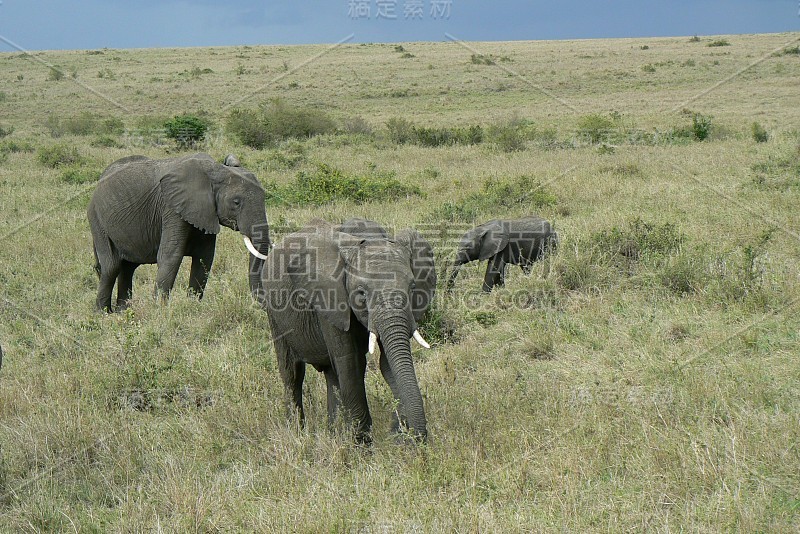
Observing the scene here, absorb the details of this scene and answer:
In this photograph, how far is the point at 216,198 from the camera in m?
8.37

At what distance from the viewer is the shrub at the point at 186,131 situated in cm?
2319

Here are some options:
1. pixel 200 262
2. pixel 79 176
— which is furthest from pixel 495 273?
pixel 79 176

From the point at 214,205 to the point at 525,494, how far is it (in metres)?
5.38

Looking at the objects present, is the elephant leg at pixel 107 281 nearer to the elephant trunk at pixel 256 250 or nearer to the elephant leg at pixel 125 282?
the elephant leg at pixel 125 282

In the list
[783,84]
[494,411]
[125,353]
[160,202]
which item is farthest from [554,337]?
[783,84]

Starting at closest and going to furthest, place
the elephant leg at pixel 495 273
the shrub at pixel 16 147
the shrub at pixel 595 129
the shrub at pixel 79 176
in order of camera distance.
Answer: the elephant leg at pixel 495 273
the shrub at pixel 79 176
the shrub at pixel 595 129
the shrub at pixel 16 147

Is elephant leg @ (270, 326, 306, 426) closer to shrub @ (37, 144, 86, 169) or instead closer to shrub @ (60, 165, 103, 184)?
shrub @ (60, 165, 103, 184)

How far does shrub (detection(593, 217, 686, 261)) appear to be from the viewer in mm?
9273

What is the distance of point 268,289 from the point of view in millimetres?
5648

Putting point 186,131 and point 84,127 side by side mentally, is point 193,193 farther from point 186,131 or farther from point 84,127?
point 84,127

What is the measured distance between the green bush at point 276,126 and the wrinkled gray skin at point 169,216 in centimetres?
1494

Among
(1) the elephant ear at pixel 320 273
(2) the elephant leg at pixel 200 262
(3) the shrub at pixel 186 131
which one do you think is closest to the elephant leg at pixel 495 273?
(2) the elephant leg at pixel 200 262

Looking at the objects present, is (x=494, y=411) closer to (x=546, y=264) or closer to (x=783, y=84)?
(x=546, y=264)

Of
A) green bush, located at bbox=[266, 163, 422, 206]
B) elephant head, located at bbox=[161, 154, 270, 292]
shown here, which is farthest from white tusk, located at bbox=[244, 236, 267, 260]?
green bush, located at bbox=[266, 163, 422, 206]
